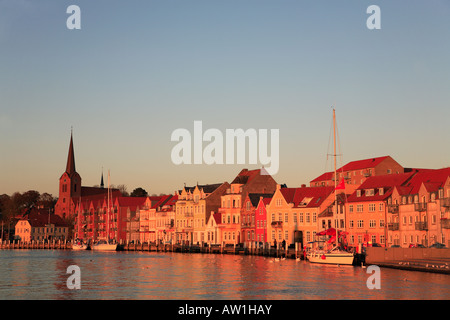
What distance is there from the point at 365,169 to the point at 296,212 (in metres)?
42.0

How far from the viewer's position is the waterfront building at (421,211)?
8175 cm

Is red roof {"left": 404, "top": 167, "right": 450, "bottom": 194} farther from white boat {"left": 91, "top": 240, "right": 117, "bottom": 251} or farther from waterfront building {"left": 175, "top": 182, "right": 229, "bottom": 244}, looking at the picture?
white boat {"left": 91, "top": 240, "right": 117, "bottom": 251}

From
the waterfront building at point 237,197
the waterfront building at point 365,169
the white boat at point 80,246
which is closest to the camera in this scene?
the waterfront building at point 237,197

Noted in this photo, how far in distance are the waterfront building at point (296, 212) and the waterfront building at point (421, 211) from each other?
13.4m

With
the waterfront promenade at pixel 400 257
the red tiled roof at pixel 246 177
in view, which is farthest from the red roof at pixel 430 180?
the red tiled roof at pixel 246 177

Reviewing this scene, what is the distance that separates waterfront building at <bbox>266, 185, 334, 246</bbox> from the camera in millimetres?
102312

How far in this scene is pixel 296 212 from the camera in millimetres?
105812

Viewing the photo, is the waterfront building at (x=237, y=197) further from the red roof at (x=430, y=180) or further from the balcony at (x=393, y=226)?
the balcony at (x=393, y=226)

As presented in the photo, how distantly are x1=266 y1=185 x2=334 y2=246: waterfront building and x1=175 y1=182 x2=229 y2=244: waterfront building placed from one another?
2186 centimetres

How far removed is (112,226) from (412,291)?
13153 centimetres
